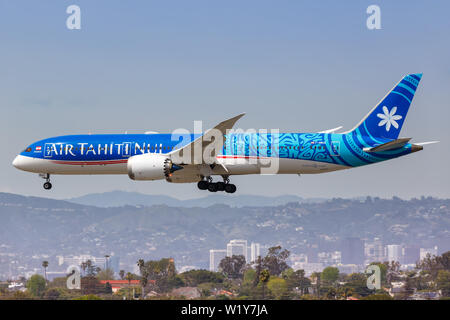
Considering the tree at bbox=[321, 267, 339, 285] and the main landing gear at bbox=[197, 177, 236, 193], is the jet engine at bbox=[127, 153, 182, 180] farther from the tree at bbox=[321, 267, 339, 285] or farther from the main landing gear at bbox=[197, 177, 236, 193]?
the tree at bbox=[321, 267, 339, 285]

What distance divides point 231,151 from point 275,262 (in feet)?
215

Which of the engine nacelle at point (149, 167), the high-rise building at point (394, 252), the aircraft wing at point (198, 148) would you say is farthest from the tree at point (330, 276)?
the high-rise building at point (394, 252)

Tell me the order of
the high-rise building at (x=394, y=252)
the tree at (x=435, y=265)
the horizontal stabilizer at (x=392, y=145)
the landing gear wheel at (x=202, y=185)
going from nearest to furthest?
1. the horizontal stabilizer at (x=392, y=145)
2. the landing gear wheel at (x=202, y=185)
3. the tree at (x=435, y=265)
4. the high-rise building at (x=394, y=252)

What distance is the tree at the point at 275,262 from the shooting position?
108 m

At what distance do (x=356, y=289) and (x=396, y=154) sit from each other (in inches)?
1023

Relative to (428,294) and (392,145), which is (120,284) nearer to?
(428,294)

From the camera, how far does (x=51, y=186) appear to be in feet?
184

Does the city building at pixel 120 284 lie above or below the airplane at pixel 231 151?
below

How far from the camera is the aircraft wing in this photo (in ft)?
156

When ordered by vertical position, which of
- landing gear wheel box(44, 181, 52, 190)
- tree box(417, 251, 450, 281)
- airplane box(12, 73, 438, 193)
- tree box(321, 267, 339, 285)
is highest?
airplane box(12, 73, 438, 193)

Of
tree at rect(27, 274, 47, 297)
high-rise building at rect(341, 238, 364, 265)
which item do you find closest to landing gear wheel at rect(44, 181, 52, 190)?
tree at rect(27, 274, 47, 297)

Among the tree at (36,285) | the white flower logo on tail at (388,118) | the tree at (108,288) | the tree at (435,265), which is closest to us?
the white flower logo on tail at (388,118)

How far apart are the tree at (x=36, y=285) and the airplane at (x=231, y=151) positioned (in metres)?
14.8

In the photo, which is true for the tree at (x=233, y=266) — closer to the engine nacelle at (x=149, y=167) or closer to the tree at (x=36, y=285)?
the tree at (x=36, y=285)
